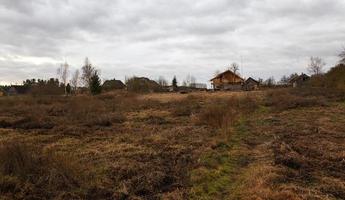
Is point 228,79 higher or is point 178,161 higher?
point 228,79

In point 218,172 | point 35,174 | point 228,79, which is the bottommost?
point 218,172

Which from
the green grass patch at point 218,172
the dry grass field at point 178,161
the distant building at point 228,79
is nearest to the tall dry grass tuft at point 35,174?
the dry grass field at point 178,161

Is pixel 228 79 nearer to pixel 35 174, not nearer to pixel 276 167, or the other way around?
pixel 276 167

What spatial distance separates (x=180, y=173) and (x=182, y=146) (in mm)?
3790

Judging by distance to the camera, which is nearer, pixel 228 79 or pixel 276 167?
pixel 276 167

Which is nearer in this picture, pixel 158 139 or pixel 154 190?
pixel 154 190

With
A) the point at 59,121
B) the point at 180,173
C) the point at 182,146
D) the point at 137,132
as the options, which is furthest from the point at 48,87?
the point at 180,173

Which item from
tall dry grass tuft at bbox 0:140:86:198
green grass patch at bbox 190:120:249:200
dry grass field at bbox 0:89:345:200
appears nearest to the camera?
tall dry grass tuft at bbox 0:140:86:198

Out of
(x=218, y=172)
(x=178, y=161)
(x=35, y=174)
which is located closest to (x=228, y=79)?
(x=178, y=161)

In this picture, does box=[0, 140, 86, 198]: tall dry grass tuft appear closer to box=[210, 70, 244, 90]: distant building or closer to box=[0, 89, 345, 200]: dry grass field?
box=[0, 89, 345, 200]: dry grass field

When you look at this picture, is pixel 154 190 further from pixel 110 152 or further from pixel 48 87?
pixel 48 87

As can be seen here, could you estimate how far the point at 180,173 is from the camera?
9.77m

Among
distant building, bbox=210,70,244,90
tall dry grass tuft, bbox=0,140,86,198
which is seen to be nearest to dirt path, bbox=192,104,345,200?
tall dry grass tuft, bbox=0,140,86,198

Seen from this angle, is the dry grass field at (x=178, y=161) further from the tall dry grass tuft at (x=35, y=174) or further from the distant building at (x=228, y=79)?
the distant building at (x=228, y=79)
